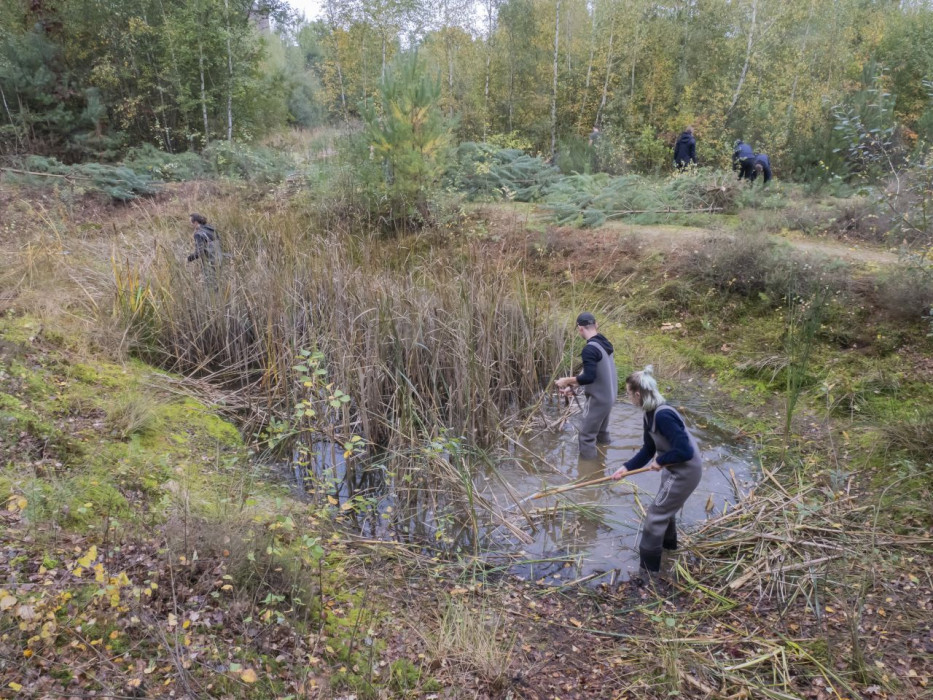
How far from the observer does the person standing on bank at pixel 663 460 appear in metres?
4.09

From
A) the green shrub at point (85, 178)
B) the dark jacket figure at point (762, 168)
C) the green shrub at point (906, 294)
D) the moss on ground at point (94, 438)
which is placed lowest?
the moss on ground at point (94, 438)

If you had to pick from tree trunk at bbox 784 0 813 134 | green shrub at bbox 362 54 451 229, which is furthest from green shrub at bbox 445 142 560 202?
tree trunk at bbox 784 0 813 134

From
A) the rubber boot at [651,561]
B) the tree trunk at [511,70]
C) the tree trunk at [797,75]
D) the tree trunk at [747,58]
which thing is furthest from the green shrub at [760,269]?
the tree trunk at [511,70]

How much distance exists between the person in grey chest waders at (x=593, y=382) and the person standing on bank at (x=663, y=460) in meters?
1.18

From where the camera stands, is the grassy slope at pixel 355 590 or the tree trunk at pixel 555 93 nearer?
the grassy slope at pixel 355 590

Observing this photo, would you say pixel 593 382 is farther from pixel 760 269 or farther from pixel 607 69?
pixel 607 69

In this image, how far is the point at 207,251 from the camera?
745 centimetres

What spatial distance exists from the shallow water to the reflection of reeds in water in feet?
1.55

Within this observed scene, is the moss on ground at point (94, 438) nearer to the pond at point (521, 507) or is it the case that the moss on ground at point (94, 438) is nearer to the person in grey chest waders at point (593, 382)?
the pond at point (521, 507)

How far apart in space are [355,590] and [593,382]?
287 cm

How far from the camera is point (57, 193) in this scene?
37.0 ft

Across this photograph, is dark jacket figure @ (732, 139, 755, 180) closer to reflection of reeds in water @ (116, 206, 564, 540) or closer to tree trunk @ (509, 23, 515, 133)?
reflection of reeds in water @ (116, 206, 564, 540)

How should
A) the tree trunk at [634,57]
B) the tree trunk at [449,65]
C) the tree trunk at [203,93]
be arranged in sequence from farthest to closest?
1. the tree trunk at [449,65]
2. the tree trunk at [634,57]
3. the tree trunk at [203,93]

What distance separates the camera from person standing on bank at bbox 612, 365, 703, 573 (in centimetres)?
409
